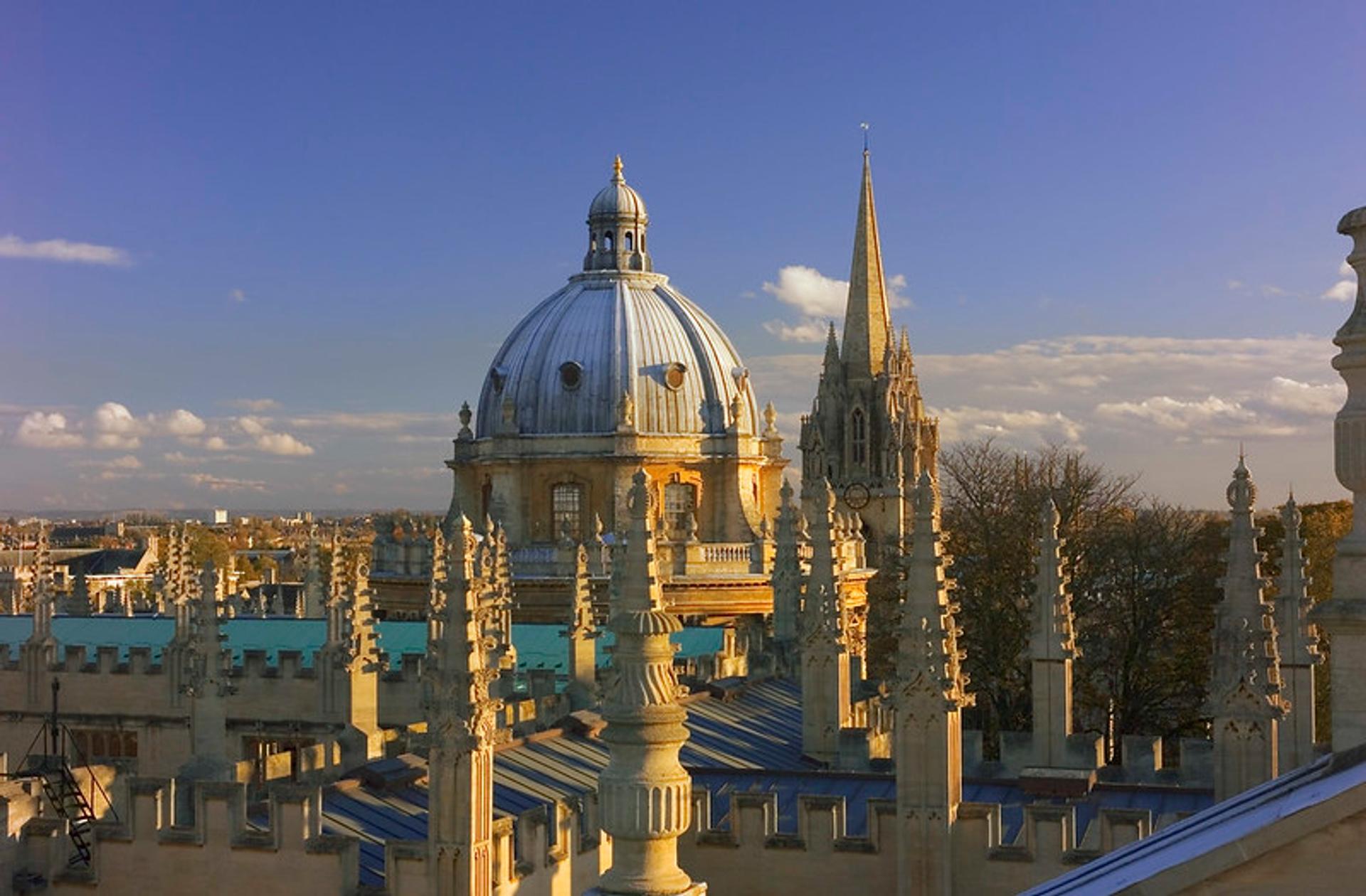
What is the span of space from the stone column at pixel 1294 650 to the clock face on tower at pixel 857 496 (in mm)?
64553

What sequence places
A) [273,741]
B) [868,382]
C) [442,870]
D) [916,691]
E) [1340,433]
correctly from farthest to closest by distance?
[868,382] → [273,741] → [916,691] → [442,870] → [1340,433]

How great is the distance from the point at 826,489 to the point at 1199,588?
1991 centimetres

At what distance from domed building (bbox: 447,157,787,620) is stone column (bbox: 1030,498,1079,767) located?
34.7m

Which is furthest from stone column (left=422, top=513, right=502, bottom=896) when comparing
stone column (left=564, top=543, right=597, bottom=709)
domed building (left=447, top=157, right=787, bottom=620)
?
domed building (left=447, top=157, right=787, bottom=620)

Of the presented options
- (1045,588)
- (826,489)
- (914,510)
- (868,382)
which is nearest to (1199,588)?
(826,489)

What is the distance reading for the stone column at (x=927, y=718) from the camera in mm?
16078

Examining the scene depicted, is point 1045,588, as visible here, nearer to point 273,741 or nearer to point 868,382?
point 273,741

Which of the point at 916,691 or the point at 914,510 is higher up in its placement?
the point at 914,510

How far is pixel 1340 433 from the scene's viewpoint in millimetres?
7535

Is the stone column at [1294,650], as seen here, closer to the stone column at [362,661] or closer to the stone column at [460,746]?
the stone column at [460,746]

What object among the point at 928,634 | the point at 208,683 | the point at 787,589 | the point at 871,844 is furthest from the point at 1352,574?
the point at 787,589

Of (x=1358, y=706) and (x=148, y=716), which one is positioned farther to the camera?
(x=148, y=716)

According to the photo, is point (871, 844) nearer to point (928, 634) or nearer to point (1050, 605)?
point (928, 634)

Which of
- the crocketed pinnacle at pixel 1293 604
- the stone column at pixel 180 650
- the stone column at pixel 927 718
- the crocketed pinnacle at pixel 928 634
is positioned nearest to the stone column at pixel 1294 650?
the crocketed pinnacle at pixel 1293 604
